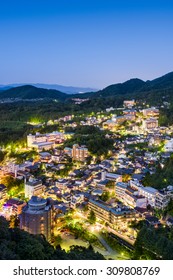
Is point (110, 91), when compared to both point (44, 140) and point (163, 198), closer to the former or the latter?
point (44, 140)

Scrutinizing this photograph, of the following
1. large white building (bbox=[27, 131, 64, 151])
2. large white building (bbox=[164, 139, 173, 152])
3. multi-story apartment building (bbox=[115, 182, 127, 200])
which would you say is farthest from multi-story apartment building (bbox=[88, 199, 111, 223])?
large white building (bbox=[27, 131, 64, 151])

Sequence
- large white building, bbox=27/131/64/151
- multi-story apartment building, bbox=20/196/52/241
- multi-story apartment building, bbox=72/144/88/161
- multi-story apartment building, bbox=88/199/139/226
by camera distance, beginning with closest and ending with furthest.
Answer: multi-story apartment building, bbox=20/196/52/241 → multi-story apartment building, bbox=88/199/139/226 → multi-story apartment building, bbox=72/144/88/161 → large white building, bbox=27/131/64/151

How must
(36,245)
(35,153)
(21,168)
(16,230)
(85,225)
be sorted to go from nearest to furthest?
1. (36,245)
2. (16,230)
3. (85,225)
4. (21,168)
5. (35,153)

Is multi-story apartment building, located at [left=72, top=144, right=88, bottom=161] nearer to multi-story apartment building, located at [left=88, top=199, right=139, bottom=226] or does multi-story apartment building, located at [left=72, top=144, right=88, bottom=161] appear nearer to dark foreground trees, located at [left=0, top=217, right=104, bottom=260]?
multi-story apartment building, located at [left=88, top=199, right=139, bottom=226]

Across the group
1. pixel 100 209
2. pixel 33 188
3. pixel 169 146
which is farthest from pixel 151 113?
pixel 100 209
